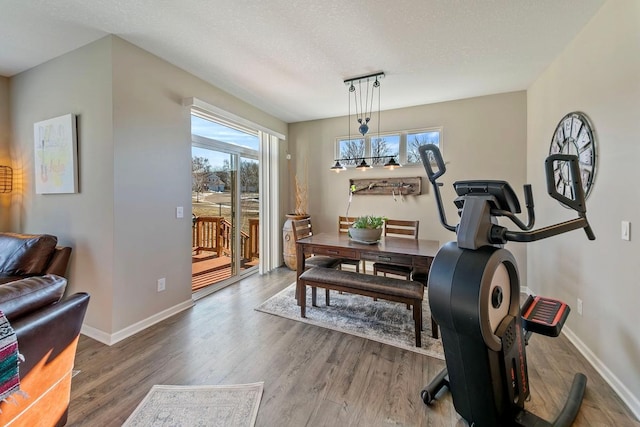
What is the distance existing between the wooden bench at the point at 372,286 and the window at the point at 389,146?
1972 millimetres

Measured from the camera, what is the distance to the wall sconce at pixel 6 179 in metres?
2.79

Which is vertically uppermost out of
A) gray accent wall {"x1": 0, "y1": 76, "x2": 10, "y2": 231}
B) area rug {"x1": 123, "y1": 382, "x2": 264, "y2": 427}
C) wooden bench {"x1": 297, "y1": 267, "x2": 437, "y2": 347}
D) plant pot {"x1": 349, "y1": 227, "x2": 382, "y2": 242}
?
gray accent wall {"x1": 0, "y1": 76, "x2": 10, "y2": 231}

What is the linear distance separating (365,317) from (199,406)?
1.62m

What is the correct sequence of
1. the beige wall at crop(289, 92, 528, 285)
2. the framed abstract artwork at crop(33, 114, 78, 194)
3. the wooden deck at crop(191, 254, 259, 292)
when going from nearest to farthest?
1. the framed abstract artwork at crop(33, 114, 78, 194)
2. the beige wall at crop(289, 92, 528, 285)
3. the wooden deck at crop(191, 254, 259, 292)

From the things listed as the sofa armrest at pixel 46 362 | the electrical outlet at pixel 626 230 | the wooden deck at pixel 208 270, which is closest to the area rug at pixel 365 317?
the wooden deck at pixel 208 270

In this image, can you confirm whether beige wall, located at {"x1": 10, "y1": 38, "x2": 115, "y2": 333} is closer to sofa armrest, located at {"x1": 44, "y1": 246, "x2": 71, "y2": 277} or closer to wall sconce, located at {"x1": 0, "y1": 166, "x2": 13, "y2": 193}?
sofa armrest, located at {"x1": 44, "y1": 246, "x2": 71, "y2": 277}

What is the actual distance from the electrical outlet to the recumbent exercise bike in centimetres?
48

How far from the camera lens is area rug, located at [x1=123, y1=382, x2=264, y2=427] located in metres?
1.42

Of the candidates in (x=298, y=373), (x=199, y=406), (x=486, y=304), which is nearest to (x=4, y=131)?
(x=199, y=406)

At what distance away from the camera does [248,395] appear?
161 cm

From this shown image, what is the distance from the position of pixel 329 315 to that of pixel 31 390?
6.89 ft

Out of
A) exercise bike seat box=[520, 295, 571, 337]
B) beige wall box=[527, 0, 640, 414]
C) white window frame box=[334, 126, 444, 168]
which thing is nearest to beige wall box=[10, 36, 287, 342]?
white window frame box=[334, 126, 444, 168]

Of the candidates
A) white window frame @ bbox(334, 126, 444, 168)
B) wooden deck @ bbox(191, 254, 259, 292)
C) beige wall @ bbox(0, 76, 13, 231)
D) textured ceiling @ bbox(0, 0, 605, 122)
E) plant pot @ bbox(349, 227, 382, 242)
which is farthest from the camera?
white window frame @ bbox(334, 126, 444, 168)

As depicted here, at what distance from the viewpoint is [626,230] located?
1.61 meters
